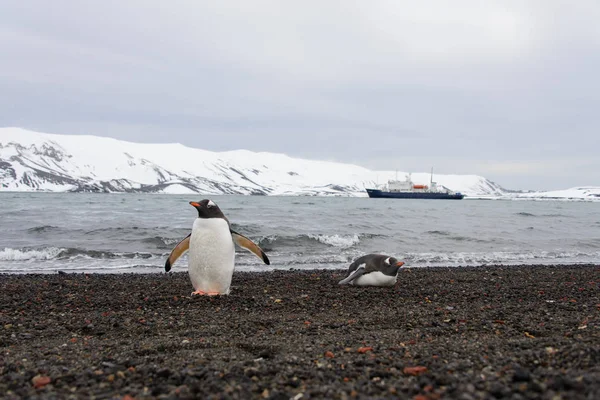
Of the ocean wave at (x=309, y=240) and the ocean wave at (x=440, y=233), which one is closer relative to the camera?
the ocean wave at (x=309, y=240)

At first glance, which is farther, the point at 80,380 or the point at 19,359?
the point at 19,359

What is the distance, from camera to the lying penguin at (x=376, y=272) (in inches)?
330

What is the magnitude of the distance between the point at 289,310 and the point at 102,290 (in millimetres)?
3785

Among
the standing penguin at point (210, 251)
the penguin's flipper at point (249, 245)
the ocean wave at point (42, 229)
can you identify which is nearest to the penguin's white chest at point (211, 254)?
the standing penguin at point (210, 251)

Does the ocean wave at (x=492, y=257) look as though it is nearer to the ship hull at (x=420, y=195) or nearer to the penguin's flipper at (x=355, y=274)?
the penguin's flipper at (x=355, y=274)

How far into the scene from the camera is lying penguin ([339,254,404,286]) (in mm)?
8391

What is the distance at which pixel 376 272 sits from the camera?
27.7 ft

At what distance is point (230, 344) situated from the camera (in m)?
4.23

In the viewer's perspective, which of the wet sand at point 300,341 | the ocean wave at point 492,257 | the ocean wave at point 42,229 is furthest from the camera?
the ocean wave at point 42,229

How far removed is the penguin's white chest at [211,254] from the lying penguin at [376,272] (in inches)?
97.6

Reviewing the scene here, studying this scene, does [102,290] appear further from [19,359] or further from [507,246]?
[507,246]

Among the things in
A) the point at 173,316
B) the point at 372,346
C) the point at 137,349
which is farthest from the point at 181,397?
the point at 173,316

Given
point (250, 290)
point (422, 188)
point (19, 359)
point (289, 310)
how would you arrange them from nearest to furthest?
1. point (19, 359)
2. point (289, 310)
3. point (250, 290)
4. point (422, 188)

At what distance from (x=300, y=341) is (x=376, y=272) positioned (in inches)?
170
